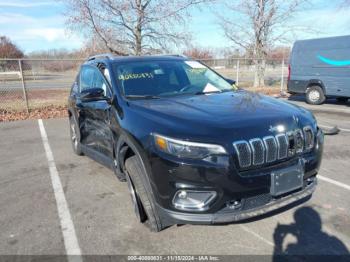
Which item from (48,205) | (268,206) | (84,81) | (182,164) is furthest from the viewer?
(84,81)

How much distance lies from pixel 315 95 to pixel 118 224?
1123 cm

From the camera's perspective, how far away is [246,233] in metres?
3.36

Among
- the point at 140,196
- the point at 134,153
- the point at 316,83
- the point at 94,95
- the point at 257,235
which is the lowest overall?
the point at 257,235

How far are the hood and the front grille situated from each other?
0.07 meters

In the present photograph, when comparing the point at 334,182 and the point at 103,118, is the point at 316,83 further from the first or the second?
the point at 103,118

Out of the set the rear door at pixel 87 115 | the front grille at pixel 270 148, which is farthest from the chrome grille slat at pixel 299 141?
the rear door at pixel 87 115

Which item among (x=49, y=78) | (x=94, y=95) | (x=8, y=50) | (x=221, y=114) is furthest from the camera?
(x=8, y=50)

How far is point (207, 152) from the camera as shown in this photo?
2.75 meters

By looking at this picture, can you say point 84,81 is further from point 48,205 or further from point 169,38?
point 169,38

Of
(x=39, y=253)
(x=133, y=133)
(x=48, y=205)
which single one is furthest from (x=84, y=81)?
(x=39, y=253)

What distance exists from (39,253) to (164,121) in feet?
5.57

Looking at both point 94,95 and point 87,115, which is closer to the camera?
point 94,95

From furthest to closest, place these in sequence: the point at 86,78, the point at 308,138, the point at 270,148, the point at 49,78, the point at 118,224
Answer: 1. the point at 49,78
2. the point at 86,78
3. the point at 118,224
4. the point at 308,138
5. the point at 270,148

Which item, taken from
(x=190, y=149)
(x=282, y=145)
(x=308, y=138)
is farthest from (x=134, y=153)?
(x=308, y=138)
